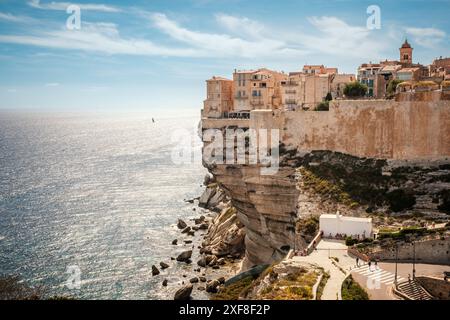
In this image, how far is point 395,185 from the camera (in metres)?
31.2

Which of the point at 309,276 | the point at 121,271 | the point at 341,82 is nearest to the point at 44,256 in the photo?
the point at 121,271

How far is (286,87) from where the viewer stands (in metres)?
47.8

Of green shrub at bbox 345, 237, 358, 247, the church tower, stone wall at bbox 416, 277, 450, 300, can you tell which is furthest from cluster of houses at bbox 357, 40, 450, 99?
stone wall at bbox 416, 277, 450, 300

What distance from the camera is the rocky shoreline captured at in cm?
3566

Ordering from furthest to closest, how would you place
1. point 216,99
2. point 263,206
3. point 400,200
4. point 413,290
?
point 216,99 → point 263,206 → point 400,200 → point 413,290

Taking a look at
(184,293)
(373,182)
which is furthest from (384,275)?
(184,293)

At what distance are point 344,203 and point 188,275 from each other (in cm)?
1412

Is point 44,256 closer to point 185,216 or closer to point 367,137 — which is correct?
point 185,216

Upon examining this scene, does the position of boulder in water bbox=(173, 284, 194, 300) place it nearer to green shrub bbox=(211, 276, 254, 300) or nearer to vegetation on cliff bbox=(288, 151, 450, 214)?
green shrub bbox=(211, 276, 254, 300)

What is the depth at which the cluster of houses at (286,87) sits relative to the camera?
47188 millimetres

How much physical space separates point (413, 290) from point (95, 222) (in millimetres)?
39011

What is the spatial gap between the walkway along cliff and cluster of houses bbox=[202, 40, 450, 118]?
388 inches

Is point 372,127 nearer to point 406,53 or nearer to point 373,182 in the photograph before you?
point 373,182

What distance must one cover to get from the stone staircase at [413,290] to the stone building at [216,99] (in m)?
31.1
